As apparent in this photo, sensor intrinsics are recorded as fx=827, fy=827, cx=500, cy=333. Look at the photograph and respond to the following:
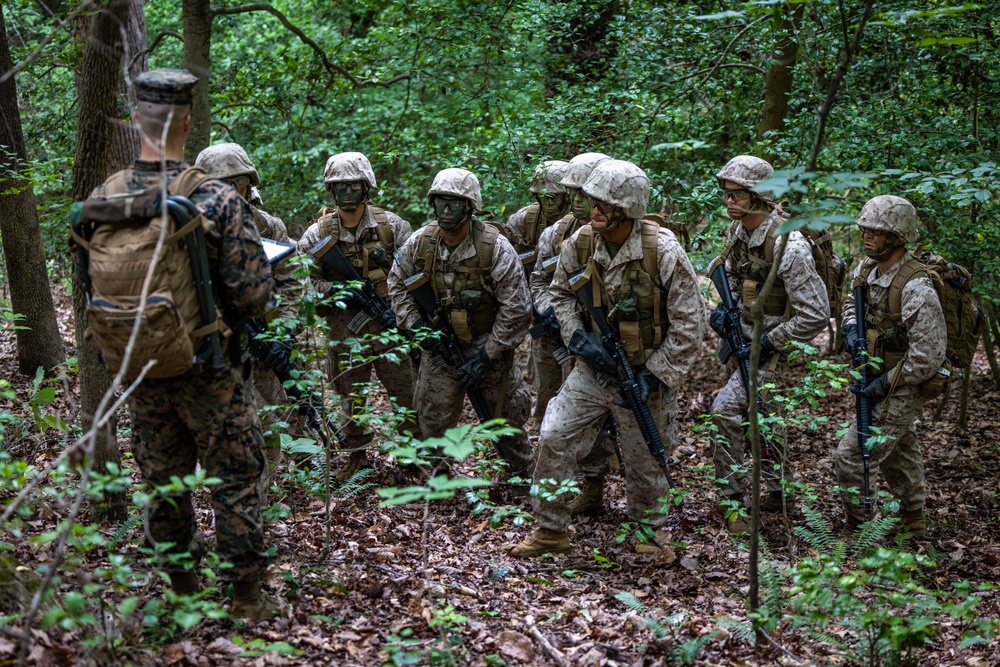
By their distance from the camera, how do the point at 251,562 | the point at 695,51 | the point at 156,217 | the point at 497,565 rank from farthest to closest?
the point at 695,51 → the point at 497,565 → the point at 251,562 → the point at 156,217

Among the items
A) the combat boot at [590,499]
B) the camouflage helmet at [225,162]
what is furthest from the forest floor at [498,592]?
the camouflage helmet at [225,162]

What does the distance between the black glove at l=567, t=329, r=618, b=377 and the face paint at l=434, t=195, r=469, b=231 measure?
1.43 m

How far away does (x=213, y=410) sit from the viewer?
3.94 m

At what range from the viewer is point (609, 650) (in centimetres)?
427

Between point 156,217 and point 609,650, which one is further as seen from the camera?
point 609,650

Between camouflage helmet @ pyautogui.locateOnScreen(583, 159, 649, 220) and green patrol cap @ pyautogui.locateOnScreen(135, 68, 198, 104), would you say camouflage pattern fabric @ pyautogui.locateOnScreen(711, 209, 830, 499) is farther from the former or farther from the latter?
green patrol cap @ pyautogui.locateOnScreen(135, 68, 198, 104)

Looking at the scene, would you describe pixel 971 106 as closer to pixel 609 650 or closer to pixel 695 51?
pixel 695 51

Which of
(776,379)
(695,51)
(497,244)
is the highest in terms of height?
(695,51)

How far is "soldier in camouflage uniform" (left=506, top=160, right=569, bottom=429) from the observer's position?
25.5 ft

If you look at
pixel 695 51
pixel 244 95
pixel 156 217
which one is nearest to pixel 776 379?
pixel 695 51

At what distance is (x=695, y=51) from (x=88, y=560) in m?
7.67

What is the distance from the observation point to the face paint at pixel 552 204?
312 inches

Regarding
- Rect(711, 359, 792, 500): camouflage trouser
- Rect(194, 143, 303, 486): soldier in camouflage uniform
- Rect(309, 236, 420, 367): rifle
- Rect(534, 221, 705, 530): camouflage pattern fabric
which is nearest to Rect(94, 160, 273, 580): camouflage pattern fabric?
Rect(194, 143, 303, 486): soldier in camouflage uniform

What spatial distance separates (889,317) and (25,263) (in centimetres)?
768
